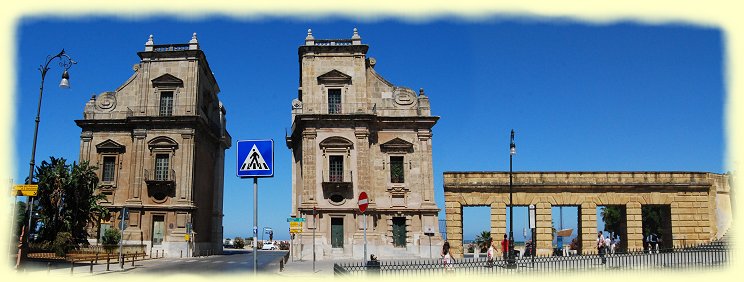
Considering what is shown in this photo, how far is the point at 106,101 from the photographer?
46594 millimetres

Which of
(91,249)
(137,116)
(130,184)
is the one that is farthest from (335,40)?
(91,249)

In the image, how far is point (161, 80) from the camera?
151 feet

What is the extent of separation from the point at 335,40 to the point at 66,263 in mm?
22190

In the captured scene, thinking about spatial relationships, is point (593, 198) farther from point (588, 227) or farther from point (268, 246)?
point (268, 246)

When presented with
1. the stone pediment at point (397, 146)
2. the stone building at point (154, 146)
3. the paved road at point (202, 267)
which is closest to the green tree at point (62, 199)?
the paved road at point (202, 267)

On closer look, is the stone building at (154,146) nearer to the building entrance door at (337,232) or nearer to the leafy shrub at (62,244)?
the building entrance door at (337,232)

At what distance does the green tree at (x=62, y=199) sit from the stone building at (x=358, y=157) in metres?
12.8

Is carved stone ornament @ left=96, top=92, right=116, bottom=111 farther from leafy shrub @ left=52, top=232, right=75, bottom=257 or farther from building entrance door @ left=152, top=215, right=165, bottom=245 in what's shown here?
leafy shrub @ left=52, top=232, right=75, bottom=257

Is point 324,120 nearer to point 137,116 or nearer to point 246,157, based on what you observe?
point 137,116

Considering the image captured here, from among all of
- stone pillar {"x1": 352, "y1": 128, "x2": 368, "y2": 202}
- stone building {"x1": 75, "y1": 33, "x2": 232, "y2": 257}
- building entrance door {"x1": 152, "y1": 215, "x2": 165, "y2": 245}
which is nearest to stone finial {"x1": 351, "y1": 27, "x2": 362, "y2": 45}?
stone pillar {"x1": 352, "y1": 128, "x2": 368, "y2": 202}

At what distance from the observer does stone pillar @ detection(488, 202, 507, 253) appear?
121ft

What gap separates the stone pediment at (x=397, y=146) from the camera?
41.7 meters

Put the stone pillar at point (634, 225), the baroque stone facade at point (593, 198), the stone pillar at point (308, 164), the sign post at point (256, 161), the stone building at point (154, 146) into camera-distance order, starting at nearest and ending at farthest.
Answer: the sign post at point (256, 161), the baroque stone facade at point (593, 198), the stone pillar at point (634, 225), the stone pillar at point (308, 164), the stone building at point (154, 146)

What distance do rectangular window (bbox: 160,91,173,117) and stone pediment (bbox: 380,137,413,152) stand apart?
16829mm
